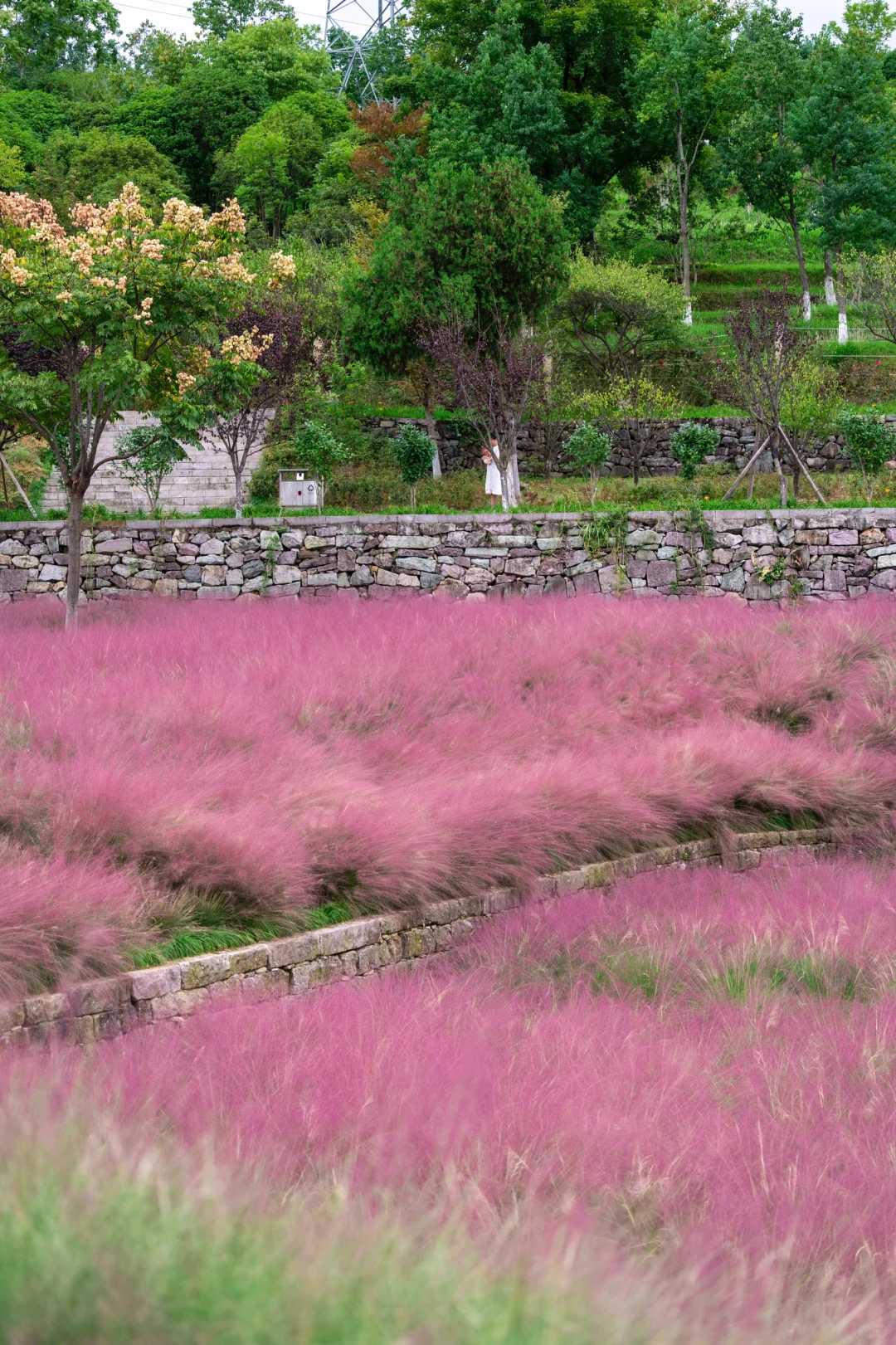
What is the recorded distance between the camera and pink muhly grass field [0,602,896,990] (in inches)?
221

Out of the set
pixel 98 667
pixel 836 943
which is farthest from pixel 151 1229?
pixel 98 667

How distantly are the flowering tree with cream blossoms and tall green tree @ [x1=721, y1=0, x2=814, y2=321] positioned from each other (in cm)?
2492

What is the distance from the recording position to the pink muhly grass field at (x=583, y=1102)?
2.72 meters

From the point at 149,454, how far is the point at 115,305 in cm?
640

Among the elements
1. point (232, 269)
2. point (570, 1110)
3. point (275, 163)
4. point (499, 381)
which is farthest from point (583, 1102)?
point (275, 163)

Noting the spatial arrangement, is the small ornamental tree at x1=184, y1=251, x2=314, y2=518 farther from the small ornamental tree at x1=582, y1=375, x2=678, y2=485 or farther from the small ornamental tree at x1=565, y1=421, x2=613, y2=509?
the small ornamental tree at x1=582, y1=375, x2=678, y2=485

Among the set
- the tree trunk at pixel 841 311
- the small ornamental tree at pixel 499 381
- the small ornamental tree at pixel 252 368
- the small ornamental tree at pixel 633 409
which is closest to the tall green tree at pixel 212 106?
the small ornamental tree at pixel 252 368

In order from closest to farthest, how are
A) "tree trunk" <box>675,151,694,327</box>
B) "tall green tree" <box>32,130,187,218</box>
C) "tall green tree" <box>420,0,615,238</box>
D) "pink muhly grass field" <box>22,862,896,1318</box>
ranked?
"pink muhly grass field" <box>22,862,896,1318</box> → "tall green tree" <box>420,0,615,238</box> → "tree trunk" <box>675,151,694,327</box> → "tall green tree" <box>32,130,187,218</box>

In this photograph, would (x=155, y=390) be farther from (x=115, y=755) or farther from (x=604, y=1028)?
(x=604, y=1028)

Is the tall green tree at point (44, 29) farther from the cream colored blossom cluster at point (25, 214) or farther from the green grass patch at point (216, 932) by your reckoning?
the green grass patch at point (216, 932)

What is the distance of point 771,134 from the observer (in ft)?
113

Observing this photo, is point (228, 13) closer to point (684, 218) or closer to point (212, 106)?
point (212, 106)

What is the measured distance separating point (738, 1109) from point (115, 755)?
413 centimetres

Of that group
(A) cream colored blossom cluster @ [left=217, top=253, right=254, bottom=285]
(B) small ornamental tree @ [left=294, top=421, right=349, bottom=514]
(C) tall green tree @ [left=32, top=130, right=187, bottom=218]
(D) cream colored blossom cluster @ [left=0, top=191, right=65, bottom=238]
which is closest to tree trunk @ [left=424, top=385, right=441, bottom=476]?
(B) small ornamental tree @ [left=294, top=421, right=349, bottom=514]
